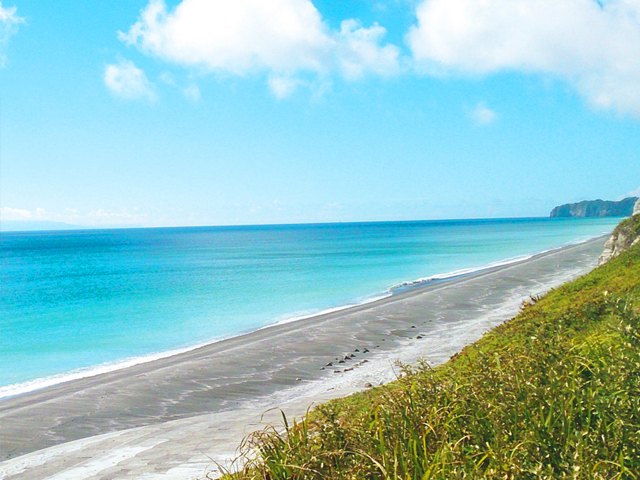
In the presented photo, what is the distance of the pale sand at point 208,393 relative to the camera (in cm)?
983

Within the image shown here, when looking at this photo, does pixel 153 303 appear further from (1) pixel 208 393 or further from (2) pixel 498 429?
(2) pixel 498 429

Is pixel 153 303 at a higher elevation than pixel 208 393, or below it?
below

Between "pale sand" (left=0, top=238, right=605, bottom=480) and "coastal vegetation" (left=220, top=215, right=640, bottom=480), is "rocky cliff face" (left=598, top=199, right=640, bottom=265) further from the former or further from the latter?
"coastal vegetation" (left=220, top=215, right=640, bottom=480)

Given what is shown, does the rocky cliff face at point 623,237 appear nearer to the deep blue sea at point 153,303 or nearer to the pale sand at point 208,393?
the pale sand at point 208,393

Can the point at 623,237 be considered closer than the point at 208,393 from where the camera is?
No

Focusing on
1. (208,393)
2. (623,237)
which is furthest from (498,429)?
(623,237)

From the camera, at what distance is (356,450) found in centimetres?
454

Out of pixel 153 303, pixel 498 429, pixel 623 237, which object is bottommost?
pixel 153 303

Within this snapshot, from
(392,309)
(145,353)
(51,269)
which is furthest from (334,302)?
(51,269)

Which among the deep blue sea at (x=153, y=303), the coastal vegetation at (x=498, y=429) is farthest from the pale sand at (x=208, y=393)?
the deep blue sea at (x=153, y=303)

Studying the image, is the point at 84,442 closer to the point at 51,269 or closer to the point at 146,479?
the point at 146,479

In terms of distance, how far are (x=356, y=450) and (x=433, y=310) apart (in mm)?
23313

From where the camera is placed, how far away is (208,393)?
15.4m

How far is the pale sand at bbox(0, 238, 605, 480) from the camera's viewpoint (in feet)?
32.2
